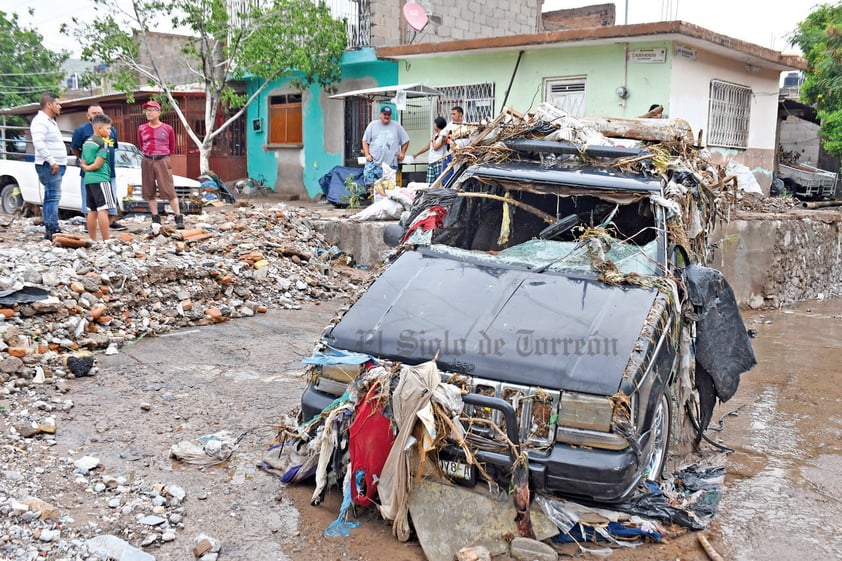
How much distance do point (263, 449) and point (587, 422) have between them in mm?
2201

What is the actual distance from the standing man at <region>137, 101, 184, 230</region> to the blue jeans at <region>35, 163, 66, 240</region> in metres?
1.02

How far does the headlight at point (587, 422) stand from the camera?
10.8ft

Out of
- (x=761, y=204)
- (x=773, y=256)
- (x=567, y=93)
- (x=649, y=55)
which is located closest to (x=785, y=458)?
(x=773, y=256)

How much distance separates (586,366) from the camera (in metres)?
3.47

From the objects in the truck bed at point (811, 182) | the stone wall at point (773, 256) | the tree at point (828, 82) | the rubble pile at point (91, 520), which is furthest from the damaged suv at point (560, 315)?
the truck bed at point (811, 182)

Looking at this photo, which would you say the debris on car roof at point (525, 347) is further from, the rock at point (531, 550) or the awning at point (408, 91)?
the awning at point (408, 91)

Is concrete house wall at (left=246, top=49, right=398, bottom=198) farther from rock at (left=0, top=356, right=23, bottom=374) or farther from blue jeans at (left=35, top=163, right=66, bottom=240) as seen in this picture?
rock at (left=0, top=356, right=23, bottom=374)

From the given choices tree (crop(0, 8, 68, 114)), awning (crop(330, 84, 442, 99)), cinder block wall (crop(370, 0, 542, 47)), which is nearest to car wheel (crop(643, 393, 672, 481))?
awning (crop(330, 84, 442, 99))

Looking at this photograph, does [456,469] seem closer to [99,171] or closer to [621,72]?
[99,171]

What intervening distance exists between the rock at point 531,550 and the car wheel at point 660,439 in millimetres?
776

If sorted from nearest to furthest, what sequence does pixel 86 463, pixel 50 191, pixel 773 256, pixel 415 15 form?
pixel 86 463 < pixel 50 191 < pixel 773 256 < pixel 415 15

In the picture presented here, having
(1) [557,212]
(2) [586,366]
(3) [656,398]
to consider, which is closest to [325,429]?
(2) [586,366]

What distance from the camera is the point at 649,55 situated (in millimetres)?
11914

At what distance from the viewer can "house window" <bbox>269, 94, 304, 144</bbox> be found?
17.3 metres
